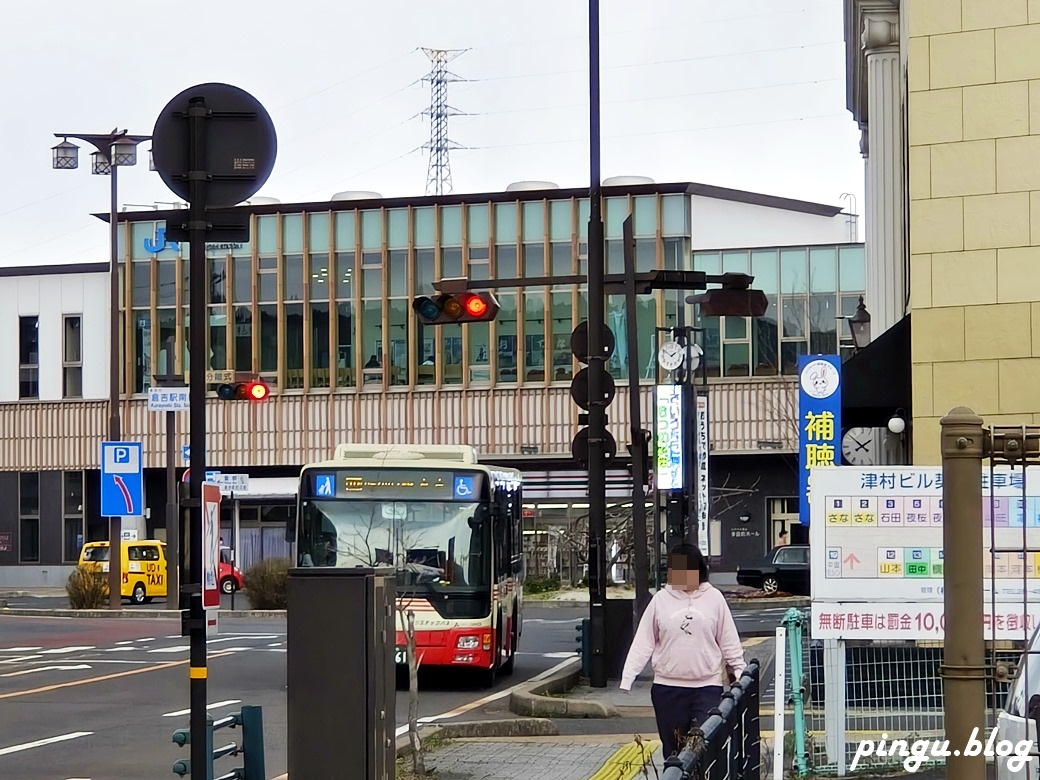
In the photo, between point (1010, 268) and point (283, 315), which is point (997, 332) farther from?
point (283, 315)

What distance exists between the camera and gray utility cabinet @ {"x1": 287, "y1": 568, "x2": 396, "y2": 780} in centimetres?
938

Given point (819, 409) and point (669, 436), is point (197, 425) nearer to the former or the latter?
point (819, 409)

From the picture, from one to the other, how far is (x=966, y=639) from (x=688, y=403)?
26523 millimetres

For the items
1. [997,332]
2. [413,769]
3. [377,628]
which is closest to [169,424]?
[997,332]

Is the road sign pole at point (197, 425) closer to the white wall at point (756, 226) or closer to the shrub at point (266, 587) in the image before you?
the shrub at point (266, 587)

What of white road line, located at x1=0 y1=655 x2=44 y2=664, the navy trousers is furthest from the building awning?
white road line, located at x1=0 y1=655 x2=44 y2=664

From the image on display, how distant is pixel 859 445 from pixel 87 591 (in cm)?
2067

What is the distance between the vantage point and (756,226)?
54375 millimetres

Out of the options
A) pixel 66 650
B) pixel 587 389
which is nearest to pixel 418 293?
pixel 66 650

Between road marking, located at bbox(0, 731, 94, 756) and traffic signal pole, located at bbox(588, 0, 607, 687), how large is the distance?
6413mm

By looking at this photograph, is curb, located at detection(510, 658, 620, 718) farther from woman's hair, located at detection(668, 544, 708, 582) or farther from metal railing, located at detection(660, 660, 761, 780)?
metal railing, located at detection(660, 660, 761, 780)

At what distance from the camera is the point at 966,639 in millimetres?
5344

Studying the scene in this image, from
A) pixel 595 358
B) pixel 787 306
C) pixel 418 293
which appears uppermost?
pixel 418 293

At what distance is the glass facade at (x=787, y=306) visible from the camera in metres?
51.8
